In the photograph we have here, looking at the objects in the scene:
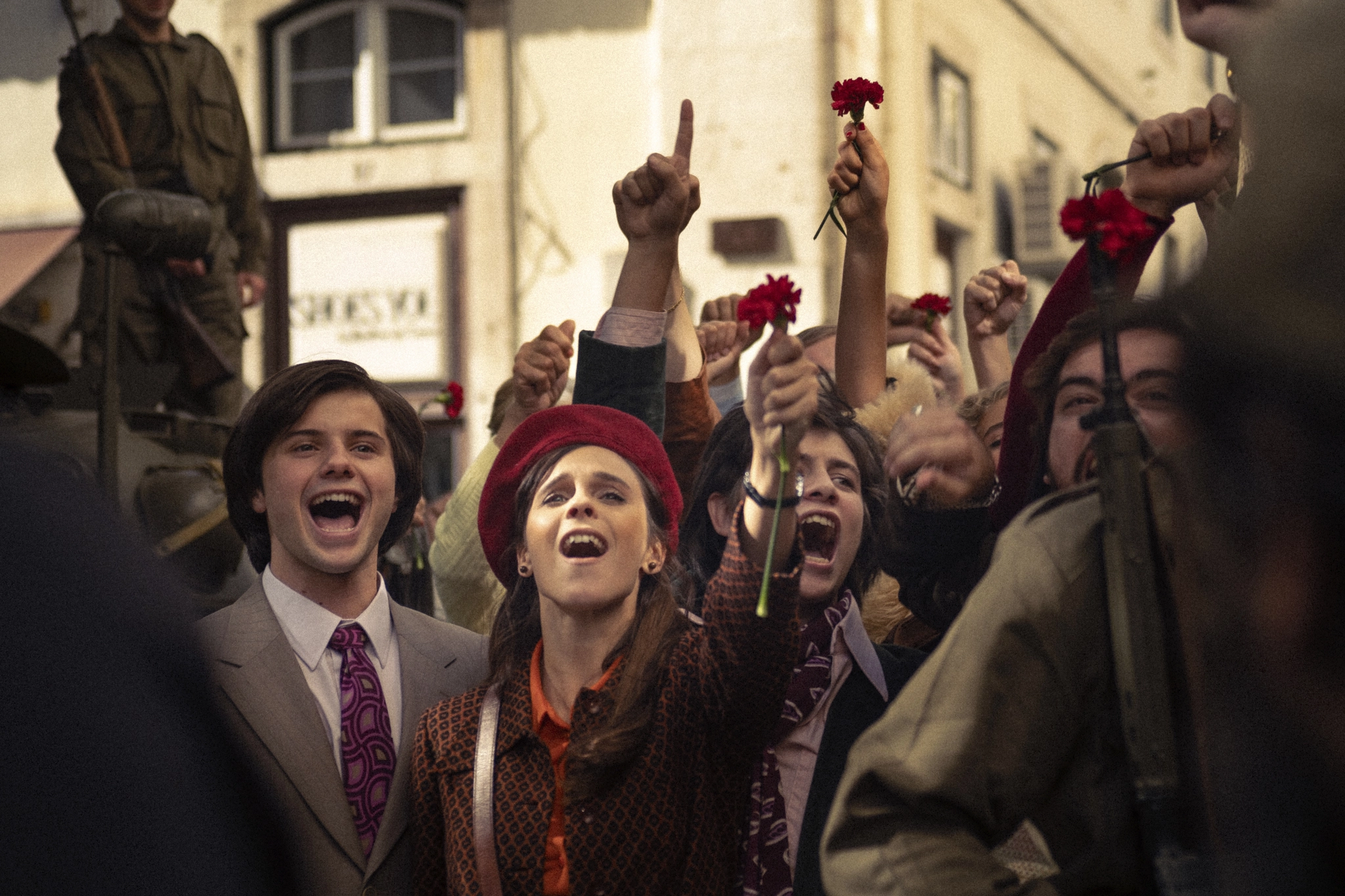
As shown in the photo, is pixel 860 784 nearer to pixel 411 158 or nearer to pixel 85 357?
pixel 85 357

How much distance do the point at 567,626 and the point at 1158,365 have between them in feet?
3.41

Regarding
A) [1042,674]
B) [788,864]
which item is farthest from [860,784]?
[788,864]

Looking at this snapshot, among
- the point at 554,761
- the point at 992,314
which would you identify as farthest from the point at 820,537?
the point at 992,314

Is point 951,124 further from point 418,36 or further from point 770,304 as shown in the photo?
point 770,304

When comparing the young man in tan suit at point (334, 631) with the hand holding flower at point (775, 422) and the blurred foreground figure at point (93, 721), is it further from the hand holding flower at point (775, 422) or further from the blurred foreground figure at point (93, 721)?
the blurred foreground figure at point (93, 721)

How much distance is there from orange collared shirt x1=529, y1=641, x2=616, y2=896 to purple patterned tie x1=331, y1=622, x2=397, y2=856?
30cm

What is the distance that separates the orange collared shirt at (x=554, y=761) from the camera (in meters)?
2.26

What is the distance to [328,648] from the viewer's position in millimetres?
2688

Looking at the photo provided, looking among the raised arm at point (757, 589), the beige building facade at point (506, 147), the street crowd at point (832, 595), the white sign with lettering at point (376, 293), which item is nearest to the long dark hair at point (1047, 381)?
the street crowd at point (832, 595)

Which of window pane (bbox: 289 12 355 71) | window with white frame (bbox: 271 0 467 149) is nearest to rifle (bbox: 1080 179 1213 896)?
window with white frame (bbox: 271 0 467 149)

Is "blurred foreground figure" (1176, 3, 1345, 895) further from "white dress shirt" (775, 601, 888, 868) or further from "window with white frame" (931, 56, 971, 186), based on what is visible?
"window with white frame" (931, 56, 971, 186)

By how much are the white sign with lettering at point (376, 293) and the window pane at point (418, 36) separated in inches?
42.5

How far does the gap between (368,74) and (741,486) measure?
8072 millimetres

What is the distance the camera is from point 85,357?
550 centimetres
